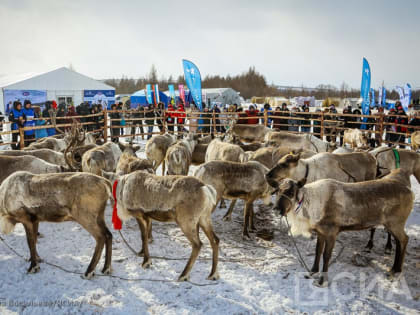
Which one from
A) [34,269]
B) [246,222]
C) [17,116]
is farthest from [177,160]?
[17,116]

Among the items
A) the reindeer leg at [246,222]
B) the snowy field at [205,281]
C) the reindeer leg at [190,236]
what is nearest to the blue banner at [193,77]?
the reindeer leg at [246,222]

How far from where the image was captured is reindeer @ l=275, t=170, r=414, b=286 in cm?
366

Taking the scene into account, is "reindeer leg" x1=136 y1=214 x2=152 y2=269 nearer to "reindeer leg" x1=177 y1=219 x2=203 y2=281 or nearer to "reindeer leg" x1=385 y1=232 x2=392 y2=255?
"reindeer leg" x1=177 y1=219 x2=203 y2=281

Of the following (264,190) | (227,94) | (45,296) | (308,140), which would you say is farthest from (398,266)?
(227,94)

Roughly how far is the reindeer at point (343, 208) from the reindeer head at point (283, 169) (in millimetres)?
928

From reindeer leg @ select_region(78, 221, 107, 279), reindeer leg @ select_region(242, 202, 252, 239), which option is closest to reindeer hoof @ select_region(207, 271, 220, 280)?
reindeer leg @ select_region(242, 202, 252, 239)

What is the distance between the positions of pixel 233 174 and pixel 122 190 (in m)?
1.70

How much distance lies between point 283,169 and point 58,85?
68.3ft

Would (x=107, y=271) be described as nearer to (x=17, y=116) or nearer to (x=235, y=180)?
(x=235, y=180)

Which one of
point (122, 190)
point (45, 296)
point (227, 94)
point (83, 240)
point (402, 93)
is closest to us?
point (45, 296)

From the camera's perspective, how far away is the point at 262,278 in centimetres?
378

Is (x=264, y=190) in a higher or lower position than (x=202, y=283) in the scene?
higher

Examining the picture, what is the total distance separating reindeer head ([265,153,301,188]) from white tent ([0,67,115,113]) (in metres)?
20.1

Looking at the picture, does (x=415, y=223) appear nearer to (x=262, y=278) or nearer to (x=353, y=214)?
(x=353, y=214)
